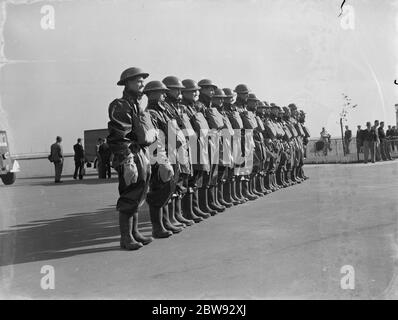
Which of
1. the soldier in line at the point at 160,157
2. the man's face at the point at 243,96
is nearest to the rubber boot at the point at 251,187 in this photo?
the man's face at the point at 243,96

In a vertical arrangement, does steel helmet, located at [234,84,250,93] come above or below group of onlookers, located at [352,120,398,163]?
above

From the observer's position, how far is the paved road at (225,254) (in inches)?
173

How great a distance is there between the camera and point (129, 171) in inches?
230

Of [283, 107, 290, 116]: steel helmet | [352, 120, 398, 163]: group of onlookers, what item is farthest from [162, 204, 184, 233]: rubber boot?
[352, 120, 398, 163]: group of onlookers

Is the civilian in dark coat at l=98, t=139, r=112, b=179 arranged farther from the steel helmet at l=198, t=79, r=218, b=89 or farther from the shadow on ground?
the steel helmet at l=198, t=79, r=218, b=89

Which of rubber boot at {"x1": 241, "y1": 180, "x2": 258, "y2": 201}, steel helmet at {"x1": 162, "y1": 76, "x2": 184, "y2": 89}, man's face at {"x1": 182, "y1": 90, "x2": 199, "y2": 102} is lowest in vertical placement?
rubber boot at {"x1": 241, "y1": 180, "x2": 258, "y2": 201}

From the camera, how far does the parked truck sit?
60.6 ft

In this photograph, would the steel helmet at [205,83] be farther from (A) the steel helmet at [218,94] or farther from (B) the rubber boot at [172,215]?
(B) the rubber boot at [172,215]

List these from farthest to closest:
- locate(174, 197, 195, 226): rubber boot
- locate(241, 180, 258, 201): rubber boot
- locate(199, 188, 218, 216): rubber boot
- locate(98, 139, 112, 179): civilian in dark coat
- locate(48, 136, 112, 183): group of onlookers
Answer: locate(98, 139, 112, 179): civilian in dark coat < locate(48, 136, 112, 183): group of onlookers < locate(241, 180, 258, 201): rubber boot < locate(199, 188, 218, 216): rubber boot < locate(174, 197, 195, 226): rubber boot

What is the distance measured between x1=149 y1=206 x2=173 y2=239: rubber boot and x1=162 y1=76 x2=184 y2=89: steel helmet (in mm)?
1892

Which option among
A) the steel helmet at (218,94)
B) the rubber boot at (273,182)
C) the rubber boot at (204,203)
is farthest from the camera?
the rubber boot at (273,182)

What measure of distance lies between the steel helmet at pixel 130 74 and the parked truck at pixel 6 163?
44.8ft

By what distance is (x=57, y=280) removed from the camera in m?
4.87
